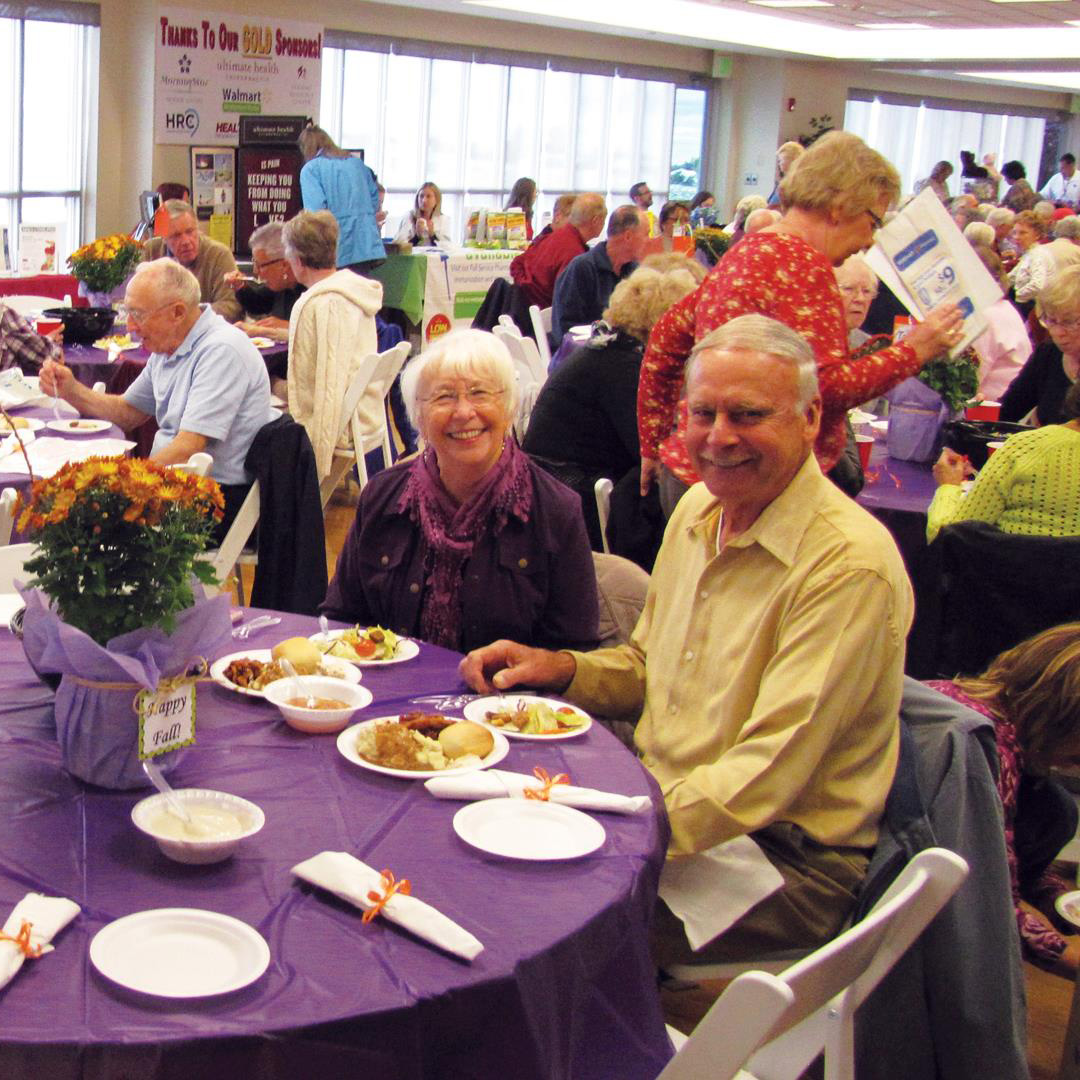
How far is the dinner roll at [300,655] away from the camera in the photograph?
2.06 m

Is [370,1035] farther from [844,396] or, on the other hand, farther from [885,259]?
[885,259]

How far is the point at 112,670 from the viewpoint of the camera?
5.27 feet

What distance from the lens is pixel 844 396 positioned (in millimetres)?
2881

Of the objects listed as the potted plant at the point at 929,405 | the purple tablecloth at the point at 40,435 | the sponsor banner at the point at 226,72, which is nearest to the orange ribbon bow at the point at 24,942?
the purple tablecloth at the point at 40,435

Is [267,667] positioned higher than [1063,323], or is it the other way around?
[1063,323]

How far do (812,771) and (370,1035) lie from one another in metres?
0.85

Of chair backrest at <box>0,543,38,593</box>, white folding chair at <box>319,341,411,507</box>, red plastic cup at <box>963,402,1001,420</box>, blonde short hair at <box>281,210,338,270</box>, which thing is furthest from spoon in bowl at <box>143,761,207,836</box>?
blonde short hair at <box>281,210,338,270</box>

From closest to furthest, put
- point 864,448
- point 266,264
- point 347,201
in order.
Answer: point 864,448
point 266,264
point 347,201

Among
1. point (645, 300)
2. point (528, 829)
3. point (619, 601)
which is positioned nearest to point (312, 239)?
point (645, 300)

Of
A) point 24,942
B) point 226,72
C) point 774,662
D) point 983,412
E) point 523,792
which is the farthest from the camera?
point 226,72

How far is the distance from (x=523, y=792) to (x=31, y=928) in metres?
0.63

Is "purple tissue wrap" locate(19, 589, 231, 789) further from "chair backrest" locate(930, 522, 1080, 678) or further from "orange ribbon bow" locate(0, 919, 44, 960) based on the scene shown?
"chair backrest" locate(930, 522, 1080, 678)

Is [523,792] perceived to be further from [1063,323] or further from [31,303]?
[31,303]

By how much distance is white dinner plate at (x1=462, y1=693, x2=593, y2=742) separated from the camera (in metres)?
1.91
